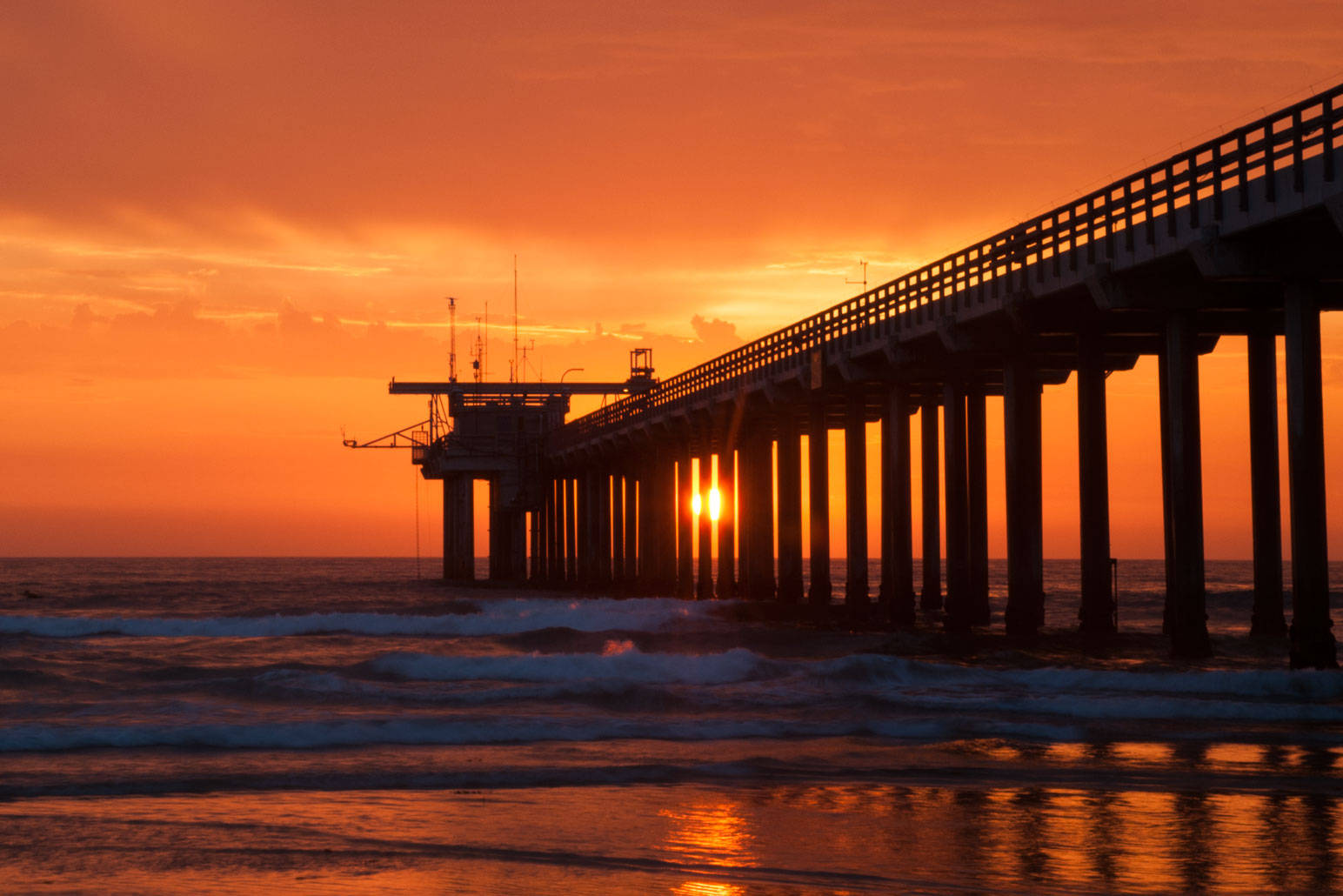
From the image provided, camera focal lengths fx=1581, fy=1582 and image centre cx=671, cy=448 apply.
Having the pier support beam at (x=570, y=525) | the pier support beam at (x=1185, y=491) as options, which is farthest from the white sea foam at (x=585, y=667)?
the pier support beam at (x=570, y=525)

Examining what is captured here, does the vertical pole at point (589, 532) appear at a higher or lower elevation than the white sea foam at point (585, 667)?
higher

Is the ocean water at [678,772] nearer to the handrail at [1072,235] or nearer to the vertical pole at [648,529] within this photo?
the handrail at [1072,235]

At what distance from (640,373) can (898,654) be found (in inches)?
2564

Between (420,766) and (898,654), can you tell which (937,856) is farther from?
(898,654)

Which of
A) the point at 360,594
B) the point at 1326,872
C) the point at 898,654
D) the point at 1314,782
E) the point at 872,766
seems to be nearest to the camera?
the point at 1326,872

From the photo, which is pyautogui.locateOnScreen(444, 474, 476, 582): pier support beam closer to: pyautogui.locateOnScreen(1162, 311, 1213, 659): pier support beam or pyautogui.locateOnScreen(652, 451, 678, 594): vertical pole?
pyautogui.locateOnScreen(652, 451, 678, 594): vertical pole

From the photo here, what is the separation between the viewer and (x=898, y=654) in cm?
Result: 2839

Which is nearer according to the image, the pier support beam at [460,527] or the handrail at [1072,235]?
the handrail at [1072,235]

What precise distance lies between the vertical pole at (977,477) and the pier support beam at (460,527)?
55.5 meters

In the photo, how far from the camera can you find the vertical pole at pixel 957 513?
104 feet

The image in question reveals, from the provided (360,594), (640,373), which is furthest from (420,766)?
(640,373)

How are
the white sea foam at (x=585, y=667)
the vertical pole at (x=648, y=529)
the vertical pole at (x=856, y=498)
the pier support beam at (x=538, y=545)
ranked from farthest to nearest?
the pier support beam at (x=538, y=545) < the vertical pole at (x=648, y=529) < the vertical pole at (x=856, y=498) < the white sea foam at (x=585, y=667)

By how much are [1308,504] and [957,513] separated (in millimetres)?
12502

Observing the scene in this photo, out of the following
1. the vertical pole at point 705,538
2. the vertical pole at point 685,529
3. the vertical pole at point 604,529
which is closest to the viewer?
the vertical pole at point 705,538
